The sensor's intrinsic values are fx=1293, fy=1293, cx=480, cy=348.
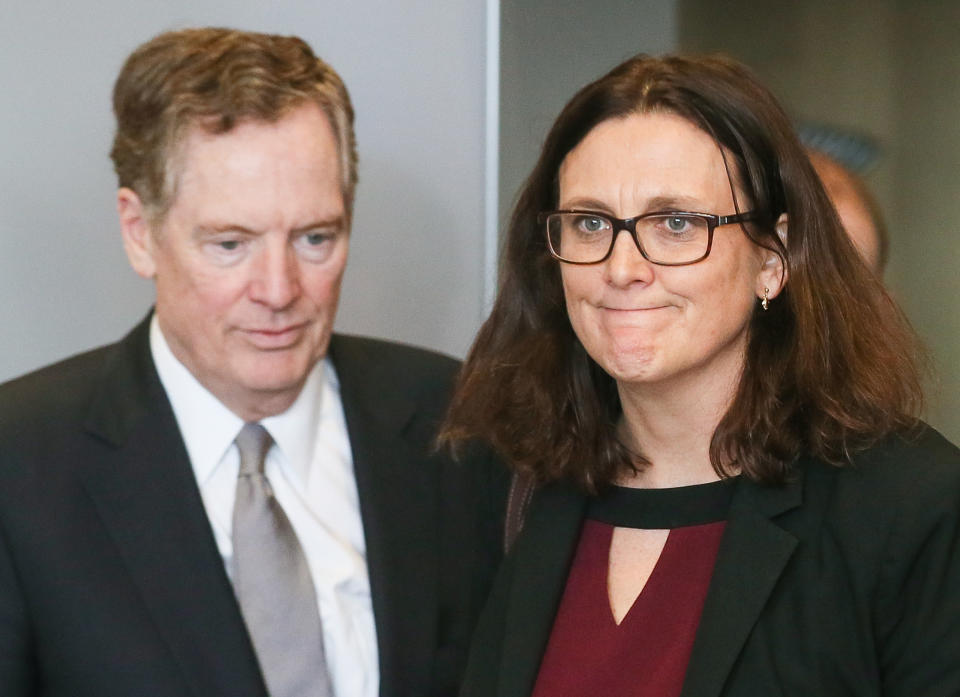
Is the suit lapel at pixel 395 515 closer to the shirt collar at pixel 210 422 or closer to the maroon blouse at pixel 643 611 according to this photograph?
the shirt collar at pixel 210 422

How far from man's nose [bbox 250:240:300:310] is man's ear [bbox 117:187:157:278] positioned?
0.21 meters

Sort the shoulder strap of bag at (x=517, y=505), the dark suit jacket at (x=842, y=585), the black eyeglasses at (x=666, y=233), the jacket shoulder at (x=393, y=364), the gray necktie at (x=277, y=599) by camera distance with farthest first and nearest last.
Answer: the jacket shoulder at (x=393, y=364) → the shoulder strap of bag at (x=517, y=505) → the gray necktie at (x=277, y=599) → the black eyeglasses at (x=666, y=233) → the dark suit jacket at (x=842, y=585)

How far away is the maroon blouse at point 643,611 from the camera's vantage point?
1.88m

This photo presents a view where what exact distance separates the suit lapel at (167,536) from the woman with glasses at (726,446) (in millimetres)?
401

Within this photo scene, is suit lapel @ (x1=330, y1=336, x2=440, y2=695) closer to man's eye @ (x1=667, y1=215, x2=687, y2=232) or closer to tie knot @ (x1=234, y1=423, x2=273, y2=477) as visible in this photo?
tie knot @ (x1=234, y1=423, x2=273, y2=477)

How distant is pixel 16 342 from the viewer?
115 inches

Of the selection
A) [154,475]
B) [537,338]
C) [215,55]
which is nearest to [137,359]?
A: [154,475]

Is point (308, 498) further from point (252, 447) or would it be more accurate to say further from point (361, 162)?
point (361, 162)

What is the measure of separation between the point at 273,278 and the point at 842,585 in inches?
40.0

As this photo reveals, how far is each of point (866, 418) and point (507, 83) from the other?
145cm

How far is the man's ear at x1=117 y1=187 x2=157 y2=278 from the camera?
87.8 inches

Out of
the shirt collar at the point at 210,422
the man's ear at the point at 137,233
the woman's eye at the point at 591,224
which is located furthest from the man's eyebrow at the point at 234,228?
the woman's eye at the point at 591,224

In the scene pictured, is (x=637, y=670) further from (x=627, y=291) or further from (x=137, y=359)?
(x=137, y=359)

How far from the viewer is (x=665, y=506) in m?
2.01
